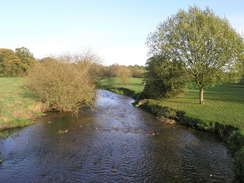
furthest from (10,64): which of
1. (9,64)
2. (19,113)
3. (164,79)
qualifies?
(164,79)

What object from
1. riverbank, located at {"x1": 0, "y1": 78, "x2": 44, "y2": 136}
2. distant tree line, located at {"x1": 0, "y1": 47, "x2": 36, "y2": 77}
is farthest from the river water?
distant tree line, located at {"x1": 0, "y1": 47, "x2": 36, "y2": 77}

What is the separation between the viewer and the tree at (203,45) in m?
24.6

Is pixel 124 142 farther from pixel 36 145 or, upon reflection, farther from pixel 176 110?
pixel 176 110

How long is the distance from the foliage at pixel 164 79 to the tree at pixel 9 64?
207 ft

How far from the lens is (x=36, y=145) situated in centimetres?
1578

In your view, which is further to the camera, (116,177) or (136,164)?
(136,164)

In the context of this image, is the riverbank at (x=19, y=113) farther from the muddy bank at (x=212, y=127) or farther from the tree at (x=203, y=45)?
the tree at (x=203, y=45)

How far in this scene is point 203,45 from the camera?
25000mm

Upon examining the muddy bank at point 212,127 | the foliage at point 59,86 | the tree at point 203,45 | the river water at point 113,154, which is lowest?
the river water at point 113,154

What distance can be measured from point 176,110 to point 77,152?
14.0 meters

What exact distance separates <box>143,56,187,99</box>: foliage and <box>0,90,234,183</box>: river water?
8.88m

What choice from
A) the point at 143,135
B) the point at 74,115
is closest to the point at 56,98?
the point at 74,115

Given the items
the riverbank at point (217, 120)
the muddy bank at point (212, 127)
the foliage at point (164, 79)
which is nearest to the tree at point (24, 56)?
the foliage at point (164, 79)

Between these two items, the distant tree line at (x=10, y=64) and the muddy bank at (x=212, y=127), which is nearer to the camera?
the muddy bank at (x=212, y=127)
